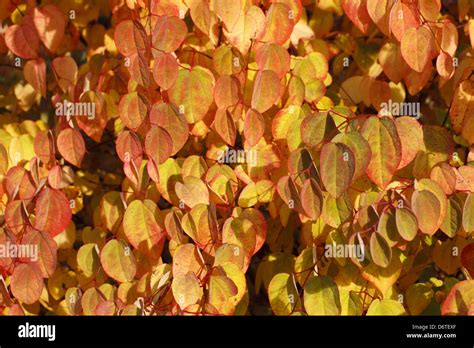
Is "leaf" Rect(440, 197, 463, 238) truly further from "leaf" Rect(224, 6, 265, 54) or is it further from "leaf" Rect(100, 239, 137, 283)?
"leaf" Rect(100, 239, 137, 283)

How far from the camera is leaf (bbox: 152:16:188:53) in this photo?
1.38m

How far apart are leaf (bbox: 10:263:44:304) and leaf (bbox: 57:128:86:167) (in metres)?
0.22

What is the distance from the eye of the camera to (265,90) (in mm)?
1385

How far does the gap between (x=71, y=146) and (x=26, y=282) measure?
0.27 meters

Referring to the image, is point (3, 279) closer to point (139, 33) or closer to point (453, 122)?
point (139, 33)

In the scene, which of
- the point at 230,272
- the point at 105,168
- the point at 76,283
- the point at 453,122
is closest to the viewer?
the point at 230,272

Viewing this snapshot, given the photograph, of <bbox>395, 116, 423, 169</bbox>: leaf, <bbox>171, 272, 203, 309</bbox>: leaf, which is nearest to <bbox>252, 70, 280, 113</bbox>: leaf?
<bbox>395, 116, 423, 169</bbox>: leaf

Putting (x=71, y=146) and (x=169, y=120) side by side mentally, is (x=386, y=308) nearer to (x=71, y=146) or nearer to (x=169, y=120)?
(x=169, y=120)

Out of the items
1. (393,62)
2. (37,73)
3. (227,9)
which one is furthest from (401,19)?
(37,73)

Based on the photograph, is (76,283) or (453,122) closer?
(453,122)

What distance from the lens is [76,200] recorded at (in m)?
1.71

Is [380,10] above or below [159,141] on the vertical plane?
above
